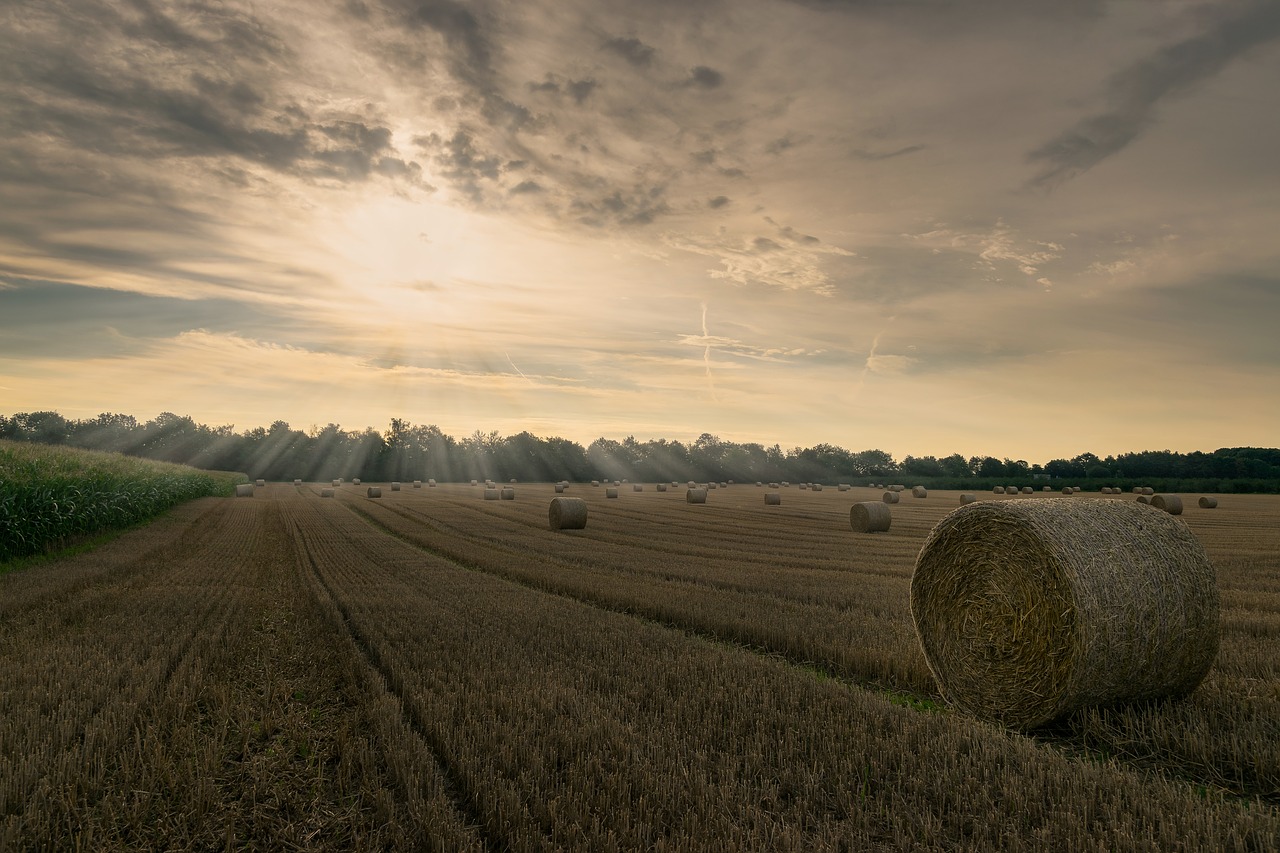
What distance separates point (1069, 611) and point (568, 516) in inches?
837

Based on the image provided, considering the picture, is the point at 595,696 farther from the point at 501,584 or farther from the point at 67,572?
the point at 67,572

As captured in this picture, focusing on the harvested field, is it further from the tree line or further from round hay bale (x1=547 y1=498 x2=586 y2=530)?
the tree line

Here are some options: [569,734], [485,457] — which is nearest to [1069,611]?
[569,734]

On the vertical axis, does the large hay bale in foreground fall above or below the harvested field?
above

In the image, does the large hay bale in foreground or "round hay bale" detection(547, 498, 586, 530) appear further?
"round hay bale" detection(547, 498, 586, 530)

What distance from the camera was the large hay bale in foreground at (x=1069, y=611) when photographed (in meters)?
A: 6.81

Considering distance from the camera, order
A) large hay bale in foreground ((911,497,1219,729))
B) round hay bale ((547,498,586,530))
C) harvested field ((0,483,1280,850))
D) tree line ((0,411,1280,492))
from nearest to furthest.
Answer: harvested field ((0,483,1280,850)), large hay bale in foreground ((911,497,1219,729)), round hay bale ((547,498,586,530)), tree line ((0,411,1280,492))

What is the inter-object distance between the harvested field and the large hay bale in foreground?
35cm

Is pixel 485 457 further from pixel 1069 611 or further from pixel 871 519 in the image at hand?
pixel 1069 611

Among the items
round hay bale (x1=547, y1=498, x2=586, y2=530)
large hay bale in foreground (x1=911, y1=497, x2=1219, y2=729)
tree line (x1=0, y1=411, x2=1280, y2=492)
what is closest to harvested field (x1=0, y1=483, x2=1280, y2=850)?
large hay bale in foreground (x1=911, y1=497, x2=1219, y2=729)

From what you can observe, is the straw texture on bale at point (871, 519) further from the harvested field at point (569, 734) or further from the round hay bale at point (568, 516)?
the harvested field at point (569, 734)

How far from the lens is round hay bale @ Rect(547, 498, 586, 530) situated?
26938 millimetres

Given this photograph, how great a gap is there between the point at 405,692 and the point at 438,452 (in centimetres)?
10693

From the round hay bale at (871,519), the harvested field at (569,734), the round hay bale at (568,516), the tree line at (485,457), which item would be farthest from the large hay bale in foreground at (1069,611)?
the tree line at (485,457)
